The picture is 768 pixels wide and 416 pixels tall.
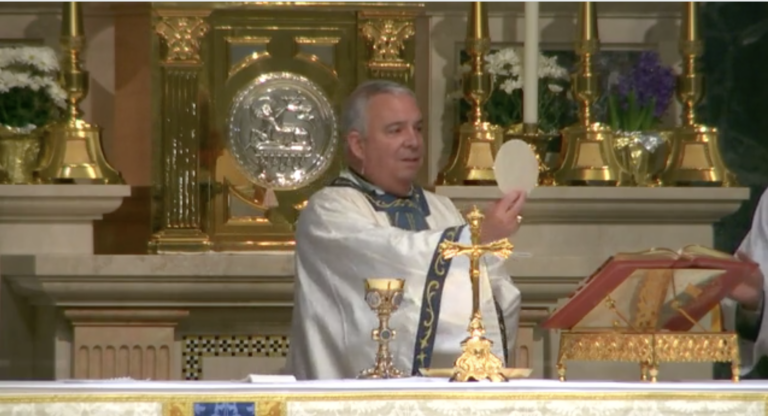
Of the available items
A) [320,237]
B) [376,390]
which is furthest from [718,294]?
[320,237]

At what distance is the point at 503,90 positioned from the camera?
7547 millimetres

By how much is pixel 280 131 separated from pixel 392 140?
154 cm

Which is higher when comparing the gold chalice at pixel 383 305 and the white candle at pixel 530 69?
the white candle at pixel 530 69

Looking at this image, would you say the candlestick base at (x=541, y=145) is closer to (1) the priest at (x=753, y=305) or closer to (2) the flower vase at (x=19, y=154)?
(1) the priest at (x=753, y=305)

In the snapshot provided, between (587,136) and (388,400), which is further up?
(587,136)

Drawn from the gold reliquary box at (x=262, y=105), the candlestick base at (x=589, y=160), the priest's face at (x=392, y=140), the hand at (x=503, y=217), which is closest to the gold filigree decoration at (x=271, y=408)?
the hand at (x=503, y=217)

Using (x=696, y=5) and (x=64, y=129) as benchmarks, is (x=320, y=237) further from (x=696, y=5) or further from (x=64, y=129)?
(x=696, y=5)

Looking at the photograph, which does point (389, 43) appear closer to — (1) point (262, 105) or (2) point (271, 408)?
(1) point (262, 105)

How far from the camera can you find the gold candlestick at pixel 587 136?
744 centimetres

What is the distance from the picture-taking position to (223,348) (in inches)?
292

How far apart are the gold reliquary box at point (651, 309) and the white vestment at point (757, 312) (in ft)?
3.15

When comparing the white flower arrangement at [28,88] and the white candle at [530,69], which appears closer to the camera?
the white candle at [530,69]

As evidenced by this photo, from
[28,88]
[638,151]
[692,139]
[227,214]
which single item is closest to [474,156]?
[638,151]

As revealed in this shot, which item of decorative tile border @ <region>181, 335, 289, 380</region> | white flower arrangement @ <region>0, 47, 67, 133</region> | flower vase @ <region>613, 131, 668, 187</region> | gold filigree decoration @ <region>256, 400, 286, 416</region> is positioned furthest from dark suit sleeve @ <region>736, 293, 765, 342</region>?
white flower arrangement @ <region>0, 47, 67, 133</region>
